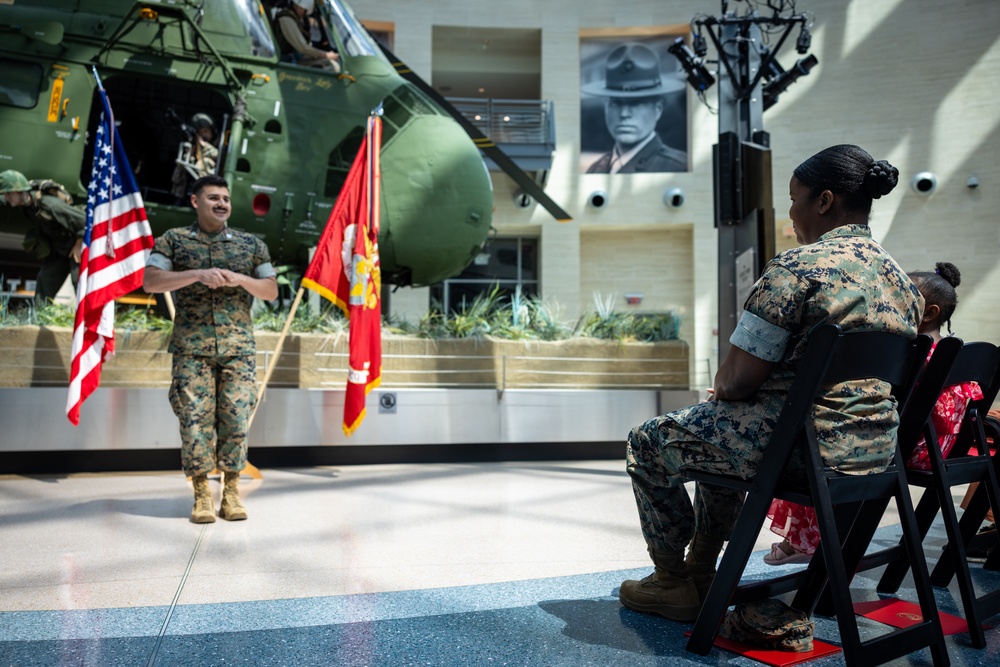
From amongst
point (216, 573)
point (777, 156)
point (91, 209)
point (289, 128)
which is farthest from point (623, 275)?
point (216, 573)

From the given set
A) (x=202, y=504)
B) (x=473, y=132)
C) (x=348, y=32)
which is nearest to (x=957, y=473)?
(x=202, y=504)

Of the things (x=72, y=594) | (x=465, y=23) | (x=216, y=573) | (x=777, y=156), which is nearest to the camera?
(x=72, y=594)

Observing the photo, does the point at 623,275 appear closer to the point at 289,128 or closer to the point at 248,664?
the point at 289,128

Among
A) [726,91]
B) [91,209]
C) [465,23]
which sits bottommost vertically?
[91,209]

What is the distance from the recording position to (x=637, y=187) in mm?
16891

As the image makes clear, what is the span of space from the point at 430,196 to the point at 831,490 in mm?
6972

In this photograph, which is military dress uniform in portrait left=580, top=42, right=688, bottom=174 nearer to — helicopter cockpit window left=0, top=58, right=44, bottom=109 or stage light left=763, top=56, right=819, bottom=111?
stage light left=763, top=56, right=819, bottom=111

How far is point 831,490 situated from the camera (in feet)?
6.10

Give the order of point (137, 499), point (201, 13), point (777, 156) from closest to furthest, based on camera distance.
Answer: point (137, 499), point (201, 13), point (777, 156)

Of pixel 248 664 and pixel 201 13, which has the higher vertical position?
pixel 201 13

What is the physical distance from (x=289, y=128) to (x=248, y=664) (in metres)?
6.92

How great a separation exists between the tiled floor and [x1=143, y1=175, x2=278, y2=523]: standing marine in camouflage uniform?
14.5 inches

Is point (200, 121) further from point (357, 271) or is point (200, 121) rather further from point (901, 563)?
point (901, 563)

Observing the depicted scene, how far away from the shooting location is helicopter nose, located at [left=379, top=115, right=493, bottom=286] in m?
8.29
